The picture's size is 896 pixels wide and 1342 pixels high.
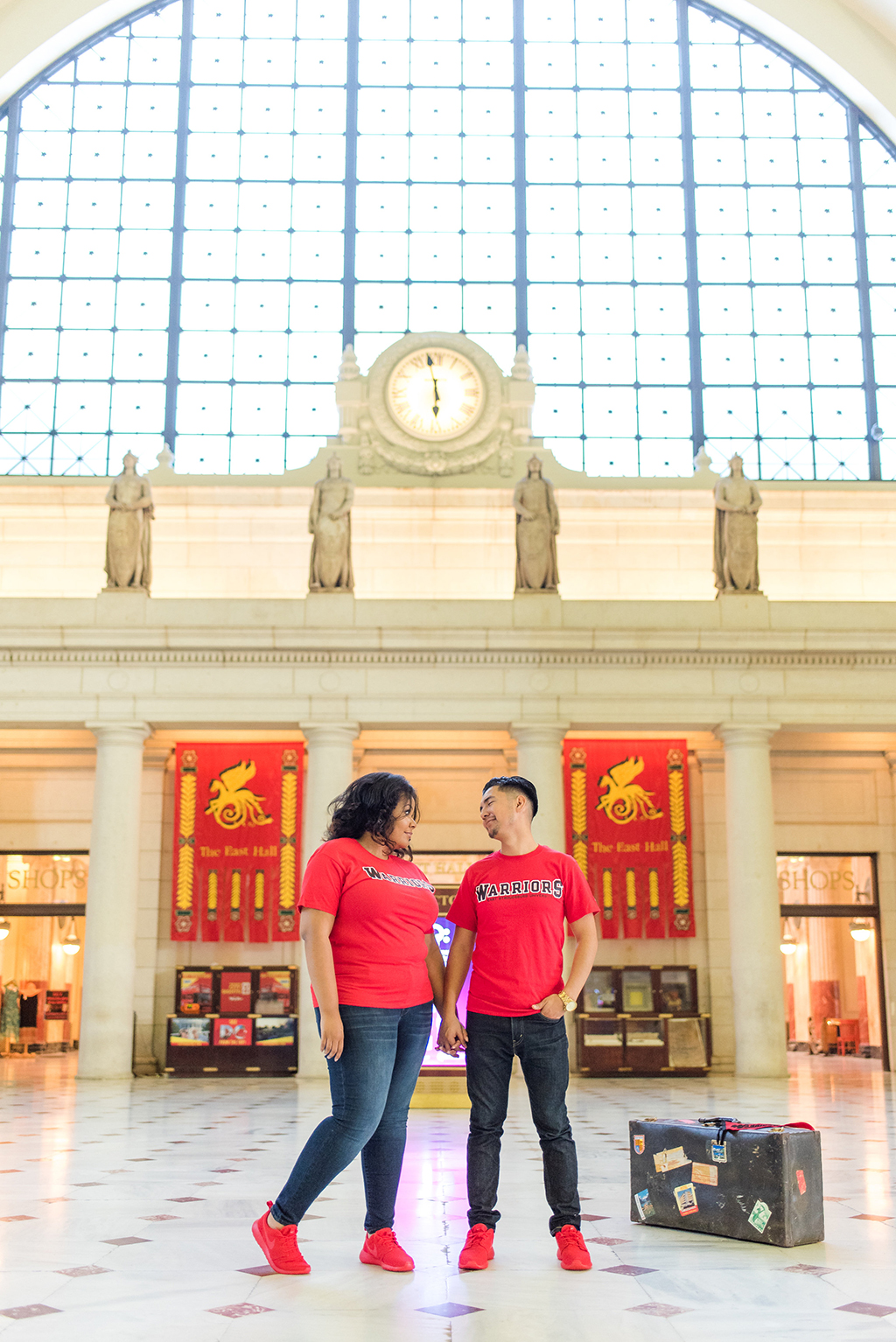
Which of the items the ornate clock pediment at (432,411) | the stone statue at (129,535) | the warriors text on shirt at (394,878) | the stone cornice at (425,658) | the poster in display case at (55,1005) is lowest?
the poster in display case at (55,1005)

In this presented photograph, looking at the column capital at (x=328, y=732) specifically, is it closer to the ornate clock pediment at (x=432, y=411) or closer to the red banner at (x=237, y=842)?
the red banner at (x=237, y=842)

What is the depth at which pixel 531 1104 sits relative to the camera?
5.38m

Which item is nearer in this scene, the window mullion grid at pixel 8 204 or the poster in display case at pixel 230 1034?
the poster in display case at pixel 230 1034

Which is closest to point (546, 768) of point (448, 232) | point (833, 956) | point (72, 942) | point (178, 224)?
point (448, 232)

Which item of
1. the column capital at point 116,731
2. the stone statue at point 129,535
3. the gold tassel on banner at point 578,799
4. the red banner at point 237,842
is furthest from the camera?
the red banner at point 237,842

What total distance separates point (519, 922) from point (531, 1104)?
0.74 meters

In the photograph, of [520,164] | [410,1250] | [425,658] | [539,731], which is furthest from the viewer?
[520,164]

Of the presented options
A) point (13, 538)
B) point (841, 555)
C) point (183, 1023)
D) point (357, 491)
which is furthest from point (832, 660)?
point (13, 538)

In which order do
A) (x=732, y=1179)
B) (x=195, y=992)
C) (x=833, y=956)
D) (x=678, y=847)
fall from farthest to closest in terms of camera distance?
1. (x=833, y=956)
2. (x=195, y=992)
3. (x=678, y=847)
4. (x=732, y=1179)

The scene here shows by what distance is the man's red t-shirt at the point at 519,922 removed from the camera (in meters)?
5.42

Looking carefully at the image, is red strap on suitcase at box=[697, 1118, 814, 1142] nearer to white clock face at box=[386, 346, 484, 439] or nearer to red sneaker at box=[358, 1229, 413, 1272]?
red sneaker at box=[358, 1229, 413, 1272]

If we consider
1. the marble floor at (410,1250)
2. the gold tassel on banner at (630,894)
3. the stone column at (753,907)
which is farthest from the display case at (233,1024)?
the marble floor at (410,1250)

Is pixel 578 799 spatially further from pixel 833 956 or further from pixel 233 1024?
pixel 833 956

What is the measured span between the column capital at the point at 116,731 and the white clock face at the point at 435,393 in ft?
24.7
